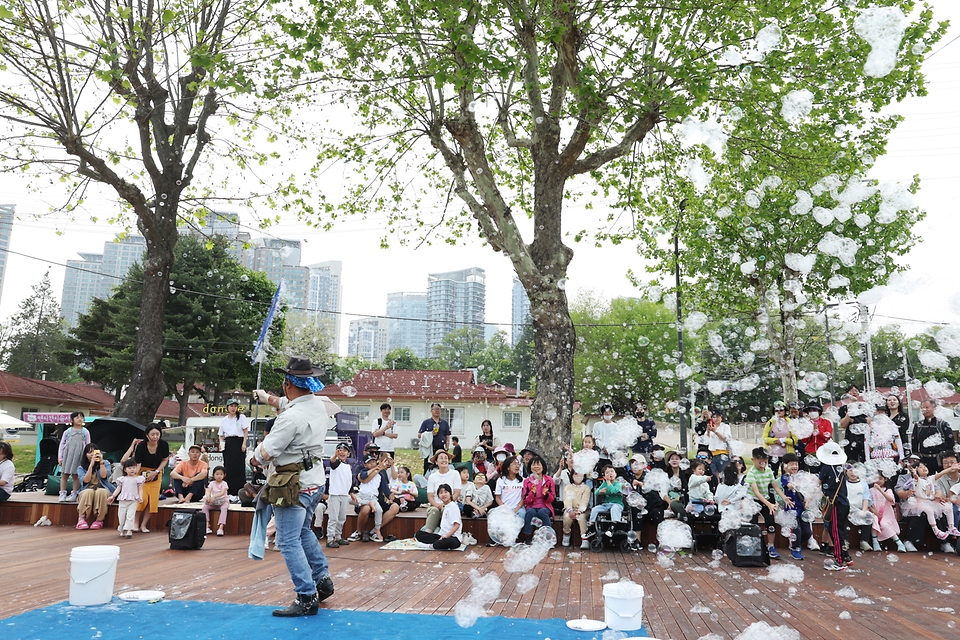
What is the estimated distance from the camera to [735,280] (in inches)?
814

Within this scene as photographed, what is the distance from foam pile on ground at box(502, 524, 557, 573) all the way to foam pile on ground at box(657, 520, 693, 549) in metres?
1.46

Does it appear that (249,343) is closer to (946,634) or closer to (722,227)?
(722,227)

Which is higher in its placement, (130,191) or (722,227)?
(722,227)

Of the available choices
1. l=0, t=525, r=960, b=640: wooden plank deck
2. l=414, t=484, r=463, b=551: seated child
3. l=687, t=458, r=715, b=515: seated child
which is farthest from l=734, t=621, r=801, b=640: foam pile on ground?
l=414, t=484, r=463, b=551: seated child

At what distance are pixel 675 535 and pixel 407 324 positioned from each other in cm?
11036

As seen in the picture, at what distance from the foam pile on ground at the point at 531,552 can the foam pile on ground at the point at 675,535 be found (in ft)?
4.80

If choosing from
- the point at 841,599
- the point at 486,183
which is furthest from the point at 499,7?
the point at 841,599

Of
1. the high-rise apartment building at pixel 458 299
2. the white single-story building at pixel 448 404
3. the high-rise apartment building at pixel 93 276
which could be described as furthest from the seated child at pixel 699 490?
the high-rise apartment building at pixel 93 276

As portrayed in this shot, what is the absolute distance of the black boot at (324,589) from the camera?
5.11 metres

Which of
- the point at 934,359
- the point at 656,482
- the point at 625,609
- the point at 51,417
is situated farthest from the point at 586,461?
the point at 51,417

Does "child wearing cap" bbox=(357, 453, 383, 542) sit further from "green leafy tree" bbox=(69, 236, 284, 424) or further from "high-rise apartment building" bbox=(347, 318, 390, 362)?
"high-rise apartment building" bbox=(347, 318, 390, 362)

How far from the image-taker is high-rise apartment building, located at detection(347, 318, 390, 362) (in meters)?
101

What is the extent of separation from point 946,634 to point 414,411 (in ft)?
111

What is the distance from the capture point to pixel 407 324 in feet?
388
